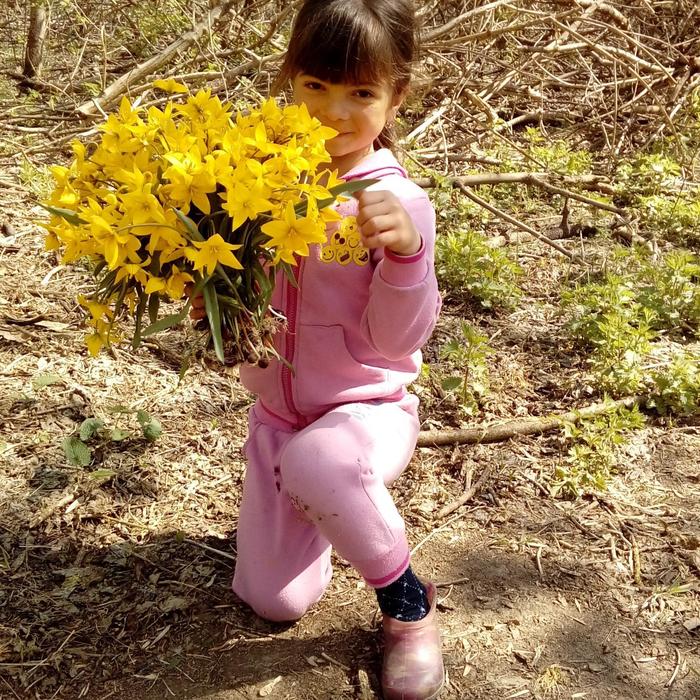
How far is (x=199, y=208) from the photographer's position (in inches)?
55.9

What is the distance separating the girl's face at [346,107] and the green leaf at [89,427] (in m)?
1.15

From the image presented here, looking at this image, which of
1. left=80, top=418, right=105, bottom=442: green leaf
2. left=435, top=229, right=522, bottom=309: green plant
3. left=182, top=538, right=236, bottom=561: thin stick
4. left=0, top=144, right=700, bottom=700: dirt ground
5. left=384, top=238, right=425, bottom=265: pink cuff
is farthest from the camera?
left=435, top=229, right=522, bottom=309: green plant

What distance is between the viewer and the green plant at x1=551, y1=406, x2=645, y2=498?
7.95ft

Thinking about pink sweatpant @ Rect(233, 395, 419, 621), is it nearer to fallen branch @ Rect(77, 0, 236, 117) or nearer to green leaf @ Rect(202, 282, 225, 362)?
green leaf @ Rect(202, 282, 225, 362)

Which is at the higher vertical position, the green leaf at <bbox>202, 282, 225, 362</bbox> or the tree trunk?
the green leaf at <bbox>202, 282, 225, 362</bbox>

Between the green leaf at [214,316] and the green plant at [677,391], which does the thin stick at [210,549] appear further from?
the green plant at [677,391]

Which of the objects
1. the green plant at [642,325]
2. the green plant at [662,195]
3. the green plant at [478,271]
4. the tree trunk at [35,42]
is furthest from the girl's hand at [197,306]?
the tree trunk at [35,42]

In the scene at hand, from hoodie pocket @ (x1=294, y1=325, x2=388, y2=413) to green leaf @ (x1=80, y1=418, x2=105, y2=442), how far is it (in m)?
0.82

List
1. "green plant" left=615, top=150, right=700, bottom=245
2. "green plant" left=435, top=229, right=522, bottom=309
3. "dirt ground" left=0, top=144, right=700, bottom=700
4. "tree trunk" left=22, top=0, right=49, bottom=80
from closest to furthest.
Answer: "dirt ground" left=0, top=144, right=700, bottom=700 → "green plant" left=435, top=229, right=522, bottom=309 → "green plant" left=615, top=150, right=700, bottom=245 → "tree trunk" left=22, top=0, right=49, bottom=80

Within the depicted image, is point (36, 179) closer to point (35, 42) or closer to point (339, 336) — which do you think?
point (35, 42)

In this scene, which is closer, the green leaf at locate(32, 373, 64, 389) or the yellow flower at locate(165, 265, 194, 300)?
the yellow flower at locate(165, 265, 194, 300)

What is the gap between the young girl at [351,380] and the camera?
5.74 ft

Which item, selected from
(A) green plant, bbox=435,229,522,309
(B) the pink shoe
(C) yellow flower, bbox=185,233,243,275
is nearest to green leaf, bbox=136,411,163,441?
(B) the pink shoe

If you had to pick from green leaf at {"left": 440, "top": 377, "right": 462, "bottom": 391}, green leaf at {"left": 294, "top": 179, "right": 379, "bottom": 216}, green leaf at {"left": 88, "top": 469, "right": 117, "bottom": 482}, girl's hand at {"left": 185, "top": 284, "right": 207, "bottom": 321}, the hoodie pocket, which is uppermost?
green leaf at {"left": 294, "top": 179, "right": 379, "bottom": 216}
